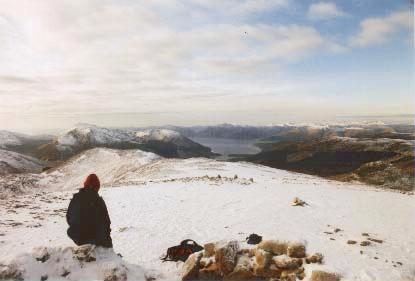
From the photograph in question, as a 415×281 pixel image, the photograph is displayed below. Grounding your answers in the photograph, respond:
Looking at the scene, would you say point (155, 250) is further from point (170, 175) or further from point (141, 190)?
point (170, 175)

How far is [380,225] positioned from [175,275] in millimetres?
12561

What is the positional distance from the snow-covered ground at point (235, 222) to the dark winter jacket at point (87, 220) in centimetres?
68

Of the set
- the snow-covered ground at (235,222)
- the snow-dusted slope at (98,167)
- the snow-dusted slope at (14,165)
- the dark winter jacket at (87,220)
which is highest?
the dark winter jacket at (87,220)

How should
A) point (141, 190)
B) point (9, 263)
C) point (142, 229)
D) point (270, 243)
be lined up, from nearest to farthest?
point (9, 263) < point (270, 243) < point (142, 229) < point (141, 190)

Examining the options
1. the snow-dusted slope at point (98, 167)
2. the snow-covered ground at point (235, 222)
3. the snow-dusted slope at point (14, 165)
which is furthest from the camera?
the snow-dusted slope at point (14, 165)

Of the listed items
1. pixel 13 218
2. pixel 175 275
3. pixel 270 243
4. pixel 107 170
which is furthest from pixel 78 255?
pixel 107 170

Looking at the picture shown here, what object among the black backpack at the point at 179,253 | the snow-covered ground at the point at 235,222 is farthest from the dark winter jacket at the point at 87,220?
the black backpack at the point at 179,253

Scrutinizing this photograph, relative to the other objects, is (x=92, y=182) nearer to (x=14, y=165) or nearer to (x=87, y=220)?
(x=87, y=220)

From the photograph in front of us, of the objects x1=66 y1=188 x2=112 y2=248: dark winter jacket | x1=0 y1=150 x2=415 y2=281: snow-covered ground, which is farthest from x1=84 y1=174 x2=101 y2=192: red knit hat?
x1=0 y1=150 x2=415 y2=281: snow-covered ground

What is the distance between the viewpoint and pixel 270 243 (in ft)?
38.8

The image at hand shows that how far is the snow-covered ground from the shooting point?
1268cm

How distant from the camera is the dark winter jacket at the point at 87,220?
11500 mm

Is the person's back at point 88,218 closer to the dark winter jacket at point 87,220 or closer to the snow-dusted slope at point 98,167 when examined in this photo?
the dark winter jacket at point 87,220

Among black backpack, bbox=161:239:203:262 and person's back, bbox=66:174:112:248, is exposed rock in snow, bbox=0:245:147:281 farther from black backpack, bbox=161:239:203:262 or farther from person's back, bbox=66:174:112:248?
black backpack, bbox=161:239:203:262
